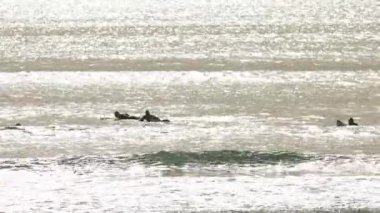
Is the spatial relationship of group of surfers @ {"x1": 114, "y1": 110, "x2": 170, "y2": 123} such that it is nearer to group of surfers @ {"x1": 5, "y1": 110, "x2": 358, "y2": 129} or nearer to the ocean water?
group of surfers @ {"x1": 5, "y1": 110, "x2": 358, "y2": 129}

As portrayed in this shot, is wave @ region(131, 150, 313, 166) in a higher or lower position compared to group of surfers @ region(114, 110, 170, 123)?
lower

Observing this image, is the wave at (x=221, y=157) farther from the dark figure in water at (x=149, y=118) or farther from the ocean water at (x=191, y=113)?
the dark figure in water at (x=149, y=118)

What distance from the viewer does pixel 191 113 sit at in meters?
18.6

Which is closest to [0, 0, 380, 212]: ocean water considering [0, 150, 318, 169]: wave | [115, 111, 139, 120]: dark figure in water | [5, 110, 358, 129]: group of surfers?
[0, 150, 318, 169]: wave

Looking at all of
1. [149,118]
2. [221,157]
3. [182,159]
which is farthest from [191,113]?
[182,159]

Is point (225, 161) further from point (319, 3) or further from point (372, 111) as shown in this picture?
point (319, 3)

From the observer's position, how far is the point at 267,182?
12531 mm

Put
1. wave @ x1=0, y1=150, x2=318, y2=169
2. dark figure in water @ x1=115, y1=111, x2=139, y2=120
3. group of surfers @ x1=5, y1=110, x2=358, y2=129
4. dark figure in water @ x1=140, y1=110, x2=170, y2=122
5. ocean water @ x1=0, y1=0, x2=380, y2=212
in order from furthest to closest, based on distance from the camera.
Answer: dark figure in water @ x1=115, y1=111, x2=139, y2=120, dark figure in water @ x1=140, y1=110, x2=170, y2=122, group of surfers @ x1=5, y1=110, x2=358, y2=129, wave @ x1=0, y1=150, x2=318, y2=169, ocean water @ x1=0, y1=0, x2=380, y2=212

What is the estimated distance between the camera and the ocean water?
12023 millimetres

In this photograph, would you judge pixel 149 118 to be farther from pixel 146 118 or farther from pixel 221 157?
pixel 221 157

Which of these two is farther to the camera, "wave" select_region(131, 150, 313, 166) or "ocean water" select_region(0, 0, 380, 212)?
"wave" select_region(131, 150, 313, 166)

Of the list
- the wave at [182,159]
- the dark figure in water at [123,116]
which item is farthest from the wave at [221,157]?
the dark figure in water at [123,116]

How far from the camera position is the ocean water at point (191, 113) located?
12.0 meters

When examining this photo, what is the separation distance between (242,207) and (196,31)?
23055mm
